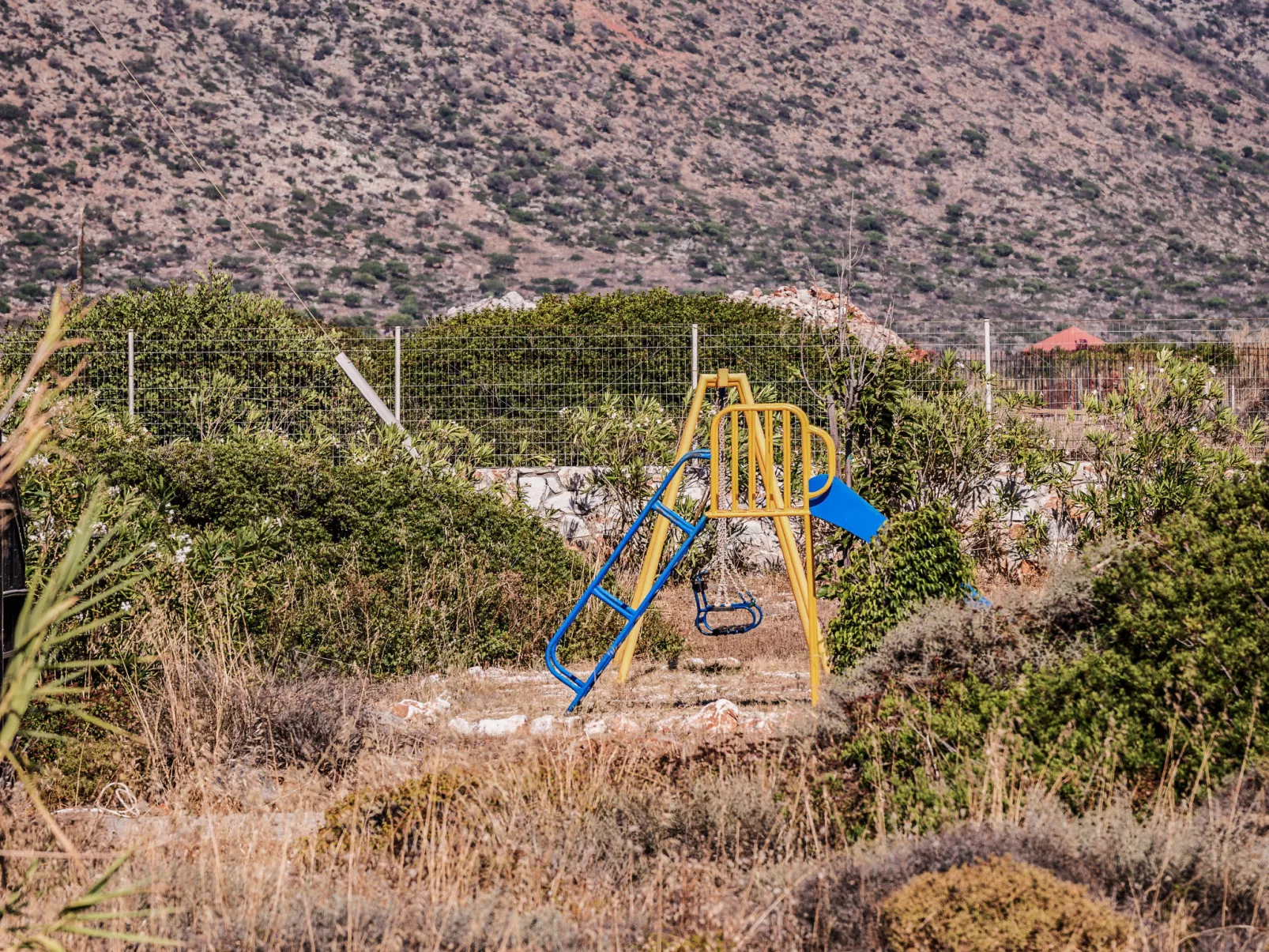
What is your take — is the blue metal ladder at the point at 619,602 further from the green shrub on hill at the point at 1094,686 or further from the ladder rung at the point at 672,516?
the green shrub on hill at the point at 1094,686

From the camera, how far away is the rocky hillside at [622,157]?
38062 millimetres

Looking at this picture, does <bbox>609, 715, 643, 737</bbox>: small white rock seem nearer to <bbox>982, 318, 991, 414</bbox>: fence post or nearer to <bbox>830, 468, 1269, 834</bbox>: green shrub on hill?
<bbox>830, 468, 1269, 834</bbox>: green shrub on hill

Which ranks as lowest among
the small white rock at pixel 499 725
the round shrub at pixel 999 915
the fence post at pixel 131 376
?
the small white rock at pixel 499 725

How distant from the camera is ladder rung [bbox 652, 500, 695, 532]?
6.55 metres

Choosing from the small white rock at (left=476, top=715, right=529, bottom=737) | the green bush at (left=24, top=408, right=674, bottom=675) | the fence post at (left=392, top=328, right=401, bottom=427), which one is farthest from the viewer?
the fence post at (left=392, top=328, right=401, bottom=427)

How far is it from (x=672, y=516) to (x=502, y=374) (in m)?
6.06

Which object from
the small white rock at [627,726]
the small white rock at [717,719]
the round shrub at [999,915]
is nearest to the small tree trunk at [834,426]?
the small white rock at [717,719]

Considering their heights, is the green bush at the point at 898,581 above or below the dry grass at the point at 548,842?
above

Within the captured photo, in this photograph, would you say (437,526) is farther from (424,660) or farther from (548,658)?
(548,658)

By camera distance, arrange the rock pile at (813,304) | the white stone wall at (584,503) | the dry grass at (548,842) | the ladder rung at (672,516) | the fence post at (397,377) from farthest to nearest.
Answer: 1. the rock pile at (813,304)
2. the fence post at (397,377)
3. the white stone wall at (584,503)
4. the ladder rung at (672,516)
5. the dry grass at (548,842)

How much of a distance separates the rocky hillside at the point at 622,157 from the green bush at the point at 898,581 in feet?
95.5

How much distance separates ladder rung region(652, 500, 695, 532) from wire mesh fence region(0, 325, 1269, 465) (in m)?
5.30

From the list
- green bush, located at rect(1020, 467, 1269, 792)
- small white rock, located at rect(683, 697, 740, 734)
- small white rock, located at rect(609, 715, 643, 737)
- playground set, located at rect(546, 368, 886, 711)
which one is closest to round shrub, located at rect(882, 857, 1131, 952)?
green bush, located at rect(1020, 467, 1269, 792)

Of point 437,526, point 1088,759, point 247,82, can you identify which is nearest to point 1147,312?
point 247,82
